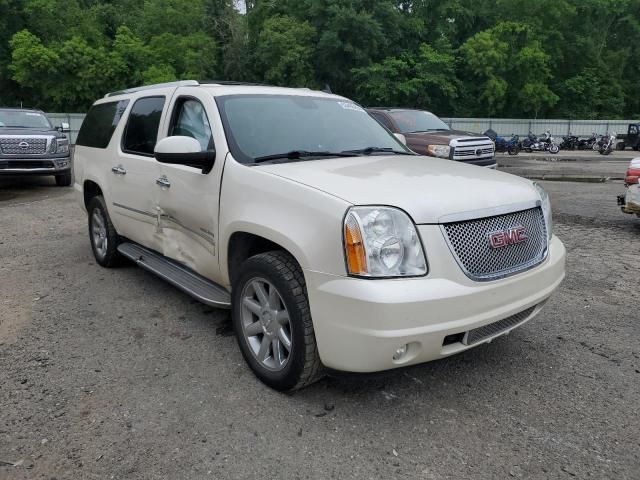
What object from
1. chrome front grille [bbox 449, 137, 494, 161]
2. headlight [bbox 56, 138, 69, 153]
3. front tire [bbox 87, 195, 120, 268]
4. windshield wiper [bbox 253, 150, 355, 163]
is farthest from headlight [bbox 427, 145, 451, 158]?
headlight [bbox 56, 138, 69, 153]

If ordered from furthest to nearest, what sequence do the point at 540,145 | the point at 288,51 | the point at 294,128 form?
the point at 288,51, the point at 540,145, the point at 294,128

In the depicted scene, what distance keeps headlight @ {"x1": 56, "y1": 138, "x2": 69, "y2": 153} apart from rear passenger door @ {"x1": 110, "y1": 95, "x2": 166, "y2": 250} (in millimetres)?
7841

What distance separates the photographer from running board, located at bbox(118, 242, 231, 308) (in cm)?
367

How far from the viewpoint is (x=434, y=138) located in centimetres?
1061

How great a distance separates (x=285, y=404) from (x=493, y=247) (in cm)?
147

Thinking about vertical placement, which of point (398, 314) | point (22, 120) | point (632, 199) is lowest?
point (632, 199)

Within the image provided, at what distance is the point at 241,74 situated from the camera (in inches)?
1657

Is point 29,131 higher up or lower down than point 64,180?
higher up

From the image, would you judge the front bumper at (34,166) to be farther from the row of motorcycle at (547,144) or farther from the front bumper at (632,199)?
the row of motorcycle at (547,144)

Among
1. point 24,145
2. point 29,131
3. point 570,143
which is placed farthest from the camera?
point 570,143

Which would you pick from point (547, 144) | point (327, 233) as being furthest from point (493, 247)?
point (547, 144)

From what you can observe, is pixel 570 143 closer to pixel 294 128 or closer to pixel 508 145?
pixel 508 145

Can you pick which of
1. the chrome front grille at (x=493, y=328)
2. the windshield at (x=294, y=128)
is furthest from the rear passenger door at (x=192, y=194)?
the chrome front grille at (x=493, y=328)

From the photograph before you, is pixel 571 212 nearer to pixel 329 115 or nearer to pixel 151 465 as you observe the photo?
pixel 329 115
